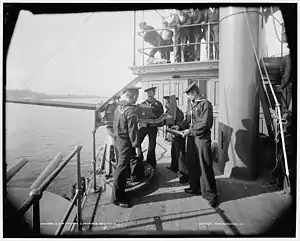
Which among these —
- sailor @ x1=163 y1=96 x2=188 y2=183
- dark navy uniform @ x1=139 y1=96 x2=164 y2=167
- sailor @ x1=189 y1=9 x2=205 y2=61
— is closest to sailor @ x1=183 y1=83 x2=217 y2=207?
sailor @ x1=163 y1=96 x2=188 y2=183

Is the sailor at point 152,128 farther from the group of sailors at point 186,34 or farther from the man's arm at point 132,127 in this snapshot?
the group of sailors at point 186,34

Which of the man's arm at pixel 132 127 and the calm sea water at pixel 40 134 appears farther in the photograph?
the man's arm at pixel 132 127

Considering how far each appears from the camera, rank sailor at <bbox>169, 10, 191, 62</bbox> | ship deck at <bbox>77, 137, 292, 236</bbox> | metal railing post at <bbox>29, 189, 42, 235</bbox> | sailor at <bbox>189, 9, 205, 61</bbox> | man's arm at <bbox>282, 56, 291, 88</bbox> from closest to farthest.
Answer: metal railing post at <bbox>29, 189, 42, 235</bbox> < ship deck at <bbox>77, 137, 292, 236</bbox> < man's arm at <bbox>282, 56, 291, 88</bbox> < sailor at <bbox>189, 9, 205, 61</bbox> < sailor at <bbox>169, 10, 191, 62</bbox>

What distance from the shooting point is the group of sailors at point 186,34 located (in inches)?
56.8

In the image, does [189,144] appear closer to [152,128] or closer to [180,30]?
[152,128]

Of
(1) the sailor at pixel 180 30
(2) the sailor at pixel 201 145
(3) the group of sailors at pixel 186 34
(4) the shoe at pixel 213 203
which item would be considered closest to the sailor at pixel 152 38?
(3) the group of sailors at pixel 186 34

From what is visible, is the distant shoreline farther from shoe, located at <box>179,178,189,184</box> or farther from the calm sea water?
shoe, located at <box>179,178,189,184</box>

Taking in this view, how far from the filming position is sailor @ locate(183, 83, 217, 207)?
1.31 meters

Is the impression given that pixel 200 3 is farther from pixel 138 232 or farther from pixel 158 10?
pixel 138 232

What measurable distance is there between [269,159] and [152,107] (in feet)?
3.20

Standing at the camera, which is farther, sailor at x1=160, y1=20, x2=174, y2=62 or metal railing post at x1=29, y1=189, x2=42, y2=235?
sailor at x1=160, y1=20, x2=174, y2=62

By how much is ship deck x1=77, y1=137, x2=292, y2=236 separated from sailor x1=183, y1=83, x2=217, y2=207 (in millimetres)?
75

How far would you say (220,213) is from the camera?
4.03 feet

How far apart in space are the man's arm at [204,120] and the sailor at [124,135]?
412 millimetres
